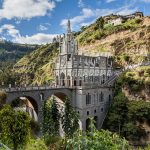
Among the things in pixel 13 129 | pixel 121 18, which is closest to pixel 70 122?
pixel 13 129

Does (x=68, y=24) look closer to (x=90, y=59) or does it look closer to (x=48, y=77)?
(x=90, y=59)

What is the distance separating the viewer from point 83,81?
3063 inches

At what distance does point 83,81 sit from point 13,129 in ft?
131

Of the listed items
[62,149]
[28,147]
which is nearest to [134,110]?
[62,149]

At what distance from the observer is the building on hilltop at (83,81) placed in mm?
73562

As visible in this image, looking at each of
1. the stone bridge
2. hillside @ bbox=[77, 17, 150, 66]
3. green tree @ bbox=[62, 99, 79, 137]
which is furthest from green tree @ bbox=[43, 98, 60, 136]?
hillside @ bbox=[77, 17, 150, 66]

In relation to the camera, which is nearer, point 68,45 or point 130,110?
point 130,110

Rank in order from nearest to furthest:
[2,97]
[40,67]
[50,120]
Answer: [50,120]
[2,97]
[40,67]

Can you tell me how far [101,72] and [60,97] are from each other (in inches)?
Answer: 734

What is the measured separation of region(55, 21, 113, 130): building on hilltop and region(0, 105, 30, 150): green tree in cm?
3200

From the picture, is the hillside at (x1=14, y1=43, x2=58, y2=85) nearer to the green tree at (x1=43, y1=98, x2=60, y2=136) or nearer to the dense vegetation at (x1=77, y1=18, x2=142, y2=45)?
the dense vegetation at (x1=77, y1=18, x2=142, y2=45)

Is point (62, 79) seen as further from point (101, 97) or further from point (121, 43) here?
point (121, 43)

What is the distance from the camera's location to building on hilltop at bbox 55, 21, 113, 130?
7356 centimetres

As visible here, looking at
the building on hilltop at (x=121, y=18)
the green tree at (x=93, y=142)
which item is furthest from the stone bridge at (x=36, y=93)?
the building on hilltop at (x=121, y=18)
